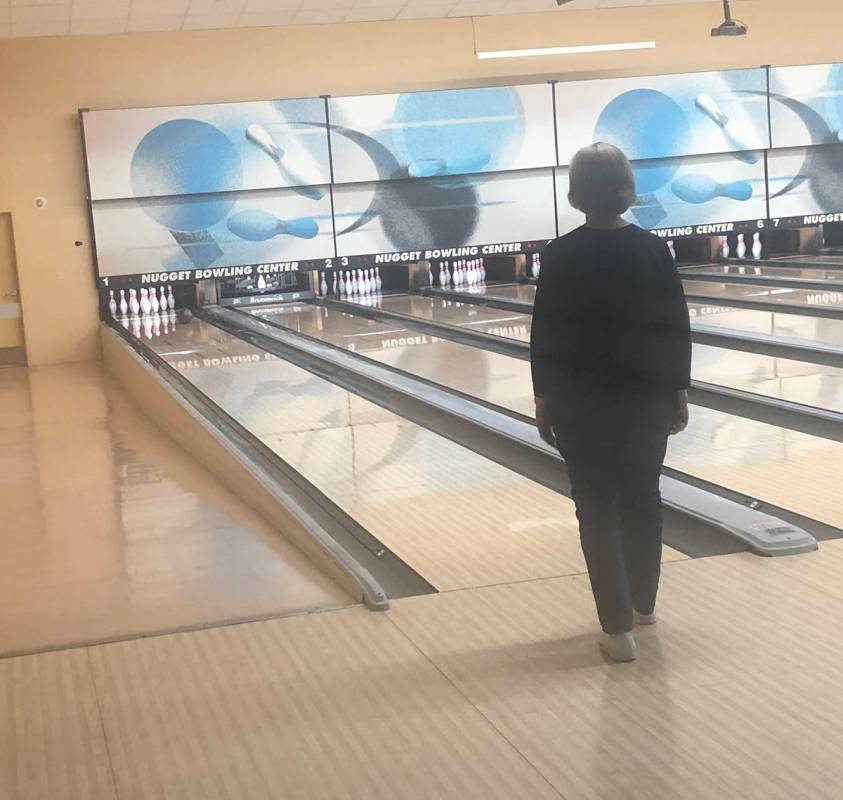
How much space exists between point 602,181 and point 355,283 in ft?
27.0

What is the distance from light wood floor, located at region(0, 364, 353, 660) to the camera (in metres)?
2.97

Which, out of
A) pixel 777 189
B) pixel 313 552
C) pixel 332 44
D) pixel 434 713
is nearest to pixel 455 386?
pixel 313 552

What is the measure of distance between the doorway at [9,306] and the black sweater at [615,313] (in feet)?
26.1

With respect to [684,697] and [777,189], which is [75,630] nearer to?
[684,697]

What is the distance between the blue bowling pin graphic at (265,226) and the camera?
9820mm

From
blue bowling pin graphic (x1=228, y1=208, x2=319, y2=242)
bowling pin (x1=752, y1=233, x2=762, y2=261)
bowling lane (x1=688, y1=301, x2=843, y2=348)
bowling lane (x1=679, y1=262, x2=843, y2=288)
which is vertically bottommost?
bowling lane (x1=688, y1=301, x2=843, y2=348)

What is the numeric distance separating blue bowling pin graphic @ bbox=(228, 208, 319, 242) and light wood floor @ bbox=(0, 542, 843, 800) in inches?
288

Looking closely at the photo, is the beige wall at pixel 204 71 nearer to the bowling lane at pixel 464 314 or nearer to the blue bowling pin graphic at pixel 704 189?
the blue bowling pin graphic at pixel 704 189

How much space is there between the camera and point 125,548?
3736 mm

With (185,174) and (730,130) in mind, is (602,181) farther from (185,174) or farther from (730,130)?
(730,130)

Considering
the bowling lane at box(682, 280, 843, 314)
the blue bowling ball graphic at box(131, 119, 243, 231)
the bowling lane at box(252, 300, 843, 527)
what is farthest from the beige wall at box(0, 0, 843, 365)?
the bowling lane at box(252, 300, 843, 527)

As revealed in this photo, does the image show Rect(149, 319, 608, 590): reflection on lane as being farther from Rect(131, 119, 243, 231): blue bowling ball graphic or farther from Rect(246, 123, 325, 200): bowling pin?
Rect(246, 123, 325, 200): bowling pin

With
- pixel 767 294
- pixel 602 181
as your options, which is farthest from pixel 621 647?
pixel 767 294

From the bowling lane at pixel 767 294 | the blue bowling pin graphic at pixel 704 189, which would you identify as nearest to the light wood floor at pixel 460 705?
the bowling lane at pixel 767 294
